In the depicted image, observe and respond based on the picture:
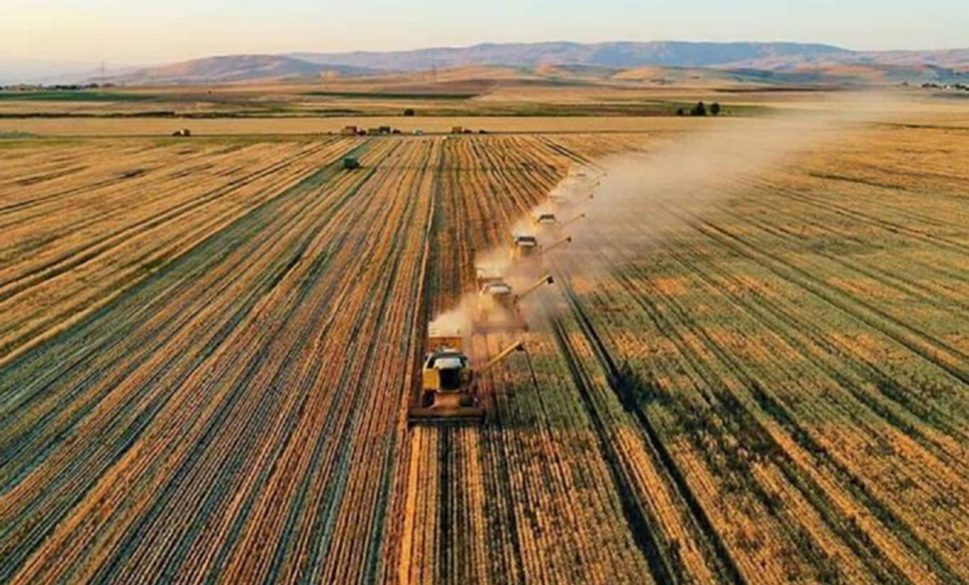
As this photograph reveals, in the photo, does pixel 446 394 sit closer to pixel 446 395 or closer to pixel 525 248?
pixel 446 395

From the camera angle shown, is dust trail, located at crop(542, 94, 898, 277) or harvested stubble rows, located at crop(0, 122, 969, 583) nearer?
harvested stubble rows, located at crop(0, 122, 969, 583)

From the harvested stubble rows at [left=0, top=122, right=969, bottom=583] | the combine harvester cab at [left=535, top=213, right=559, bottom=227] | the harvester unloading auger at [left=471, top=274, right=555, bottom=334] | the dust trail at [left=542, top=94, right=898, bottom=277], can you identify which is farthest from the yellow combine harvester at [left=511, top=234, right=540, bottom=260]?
the combine harvester cab at [left=535, top=213, right=559, bottom=227]

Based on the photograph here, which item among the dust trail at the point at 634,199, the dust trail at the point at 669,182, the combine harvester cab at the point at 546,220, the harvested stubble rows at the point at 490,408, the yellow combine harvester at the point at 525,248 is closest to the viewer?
the harvested stubble rows at the point at 490,408

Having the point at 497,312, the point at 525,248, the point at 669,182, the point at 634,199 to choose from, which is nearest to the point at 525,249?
the point at 525,248

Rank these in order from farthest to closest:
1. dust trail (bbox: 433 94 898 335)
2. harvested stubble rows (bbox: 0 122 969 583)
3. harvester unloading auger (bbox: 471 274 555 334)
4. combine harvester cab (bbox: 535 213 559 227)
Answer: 1. combine harvester cab (bbox: 535 213 559 227)
2. dust trail (bbox: 433 94 898 335)
3. harvester unloading auger (bbox: 471 274 555 334)
4. harvested stubble rows (bbox: 0 122 969 583)

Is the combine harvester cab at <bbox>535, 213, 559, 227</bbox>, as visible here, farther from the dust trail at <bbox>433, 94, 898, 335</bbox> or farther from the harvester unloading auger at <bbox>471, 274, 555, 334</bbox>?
the harvester unloading auger at <bbox>471, 274, 555, 334</bbox>

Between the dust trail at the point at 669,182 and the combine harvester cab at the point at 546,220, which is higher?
the combine harvester cab at the point at 546,220

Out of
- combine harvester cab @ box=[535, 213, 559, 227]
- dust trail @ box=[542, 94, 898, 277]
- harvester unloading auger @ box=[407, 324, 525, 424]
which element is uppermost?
harvester unloading auger @ box=[407, 324, 525, 424]

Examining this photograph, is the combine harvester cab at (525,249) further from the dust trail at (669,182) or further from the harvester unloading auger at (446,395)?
the harvester unloading auger at (446,395)

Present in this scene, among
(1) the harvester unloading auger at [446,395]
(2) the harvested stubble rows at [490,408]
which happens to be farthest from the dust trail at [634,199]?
(1) the harvester unloading auger at [446,395]
